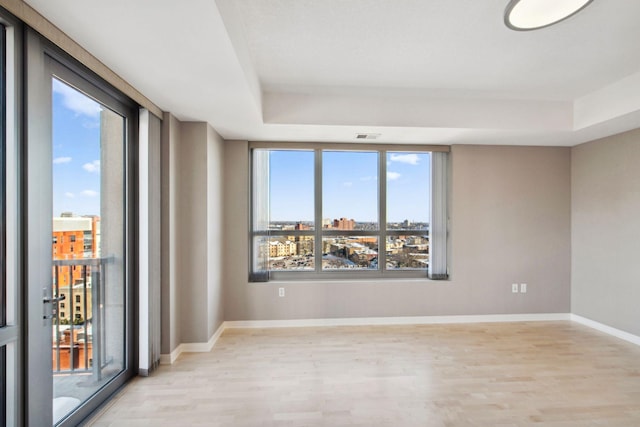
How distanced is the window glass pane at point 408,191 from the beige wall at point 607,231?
2.03 metres

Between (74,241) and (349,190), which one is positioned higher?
(349,190)

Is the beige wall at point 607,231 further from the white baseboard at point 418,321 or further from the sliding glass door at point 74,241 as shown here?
the sliding glass door at point 74,241

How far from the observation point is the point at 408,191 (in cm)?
424

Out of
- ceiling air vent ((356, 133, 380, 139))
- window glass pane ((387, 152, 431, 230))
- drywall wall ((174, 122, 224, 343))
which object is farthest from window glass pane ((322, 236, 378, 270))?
drywall wall ((174, 122, 224, 343))

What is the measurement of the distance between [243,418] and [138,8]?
2554 millimetres

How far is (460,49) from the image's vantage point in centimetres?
244

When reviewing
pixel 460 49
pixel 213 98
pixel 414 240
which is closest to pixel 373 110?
pixel 460 49

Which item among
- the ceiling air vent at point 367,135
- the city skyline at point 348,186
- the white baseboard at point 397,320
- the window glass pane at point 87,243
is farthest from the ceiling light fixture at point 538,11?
the white baseboard at point 397,320

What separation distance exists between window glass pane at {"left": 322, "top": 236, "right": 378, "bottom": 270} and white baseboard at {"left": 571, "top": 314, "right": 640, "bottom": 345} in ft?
9.21

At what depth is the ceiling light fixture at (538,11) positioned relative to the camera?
5.57 ft

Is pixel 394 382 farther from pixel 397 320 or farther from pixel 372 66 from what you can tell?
pixel 372 66

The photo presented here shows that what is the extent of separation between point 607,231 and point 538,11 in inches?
131

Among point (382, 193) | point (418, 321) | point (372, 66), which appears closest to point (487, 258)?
point (418, 321)

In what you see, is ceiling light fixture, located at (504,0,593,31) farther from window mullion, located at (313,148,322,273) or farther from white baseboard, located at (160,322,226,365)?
white baseboard, located at (160,322,226,365)
